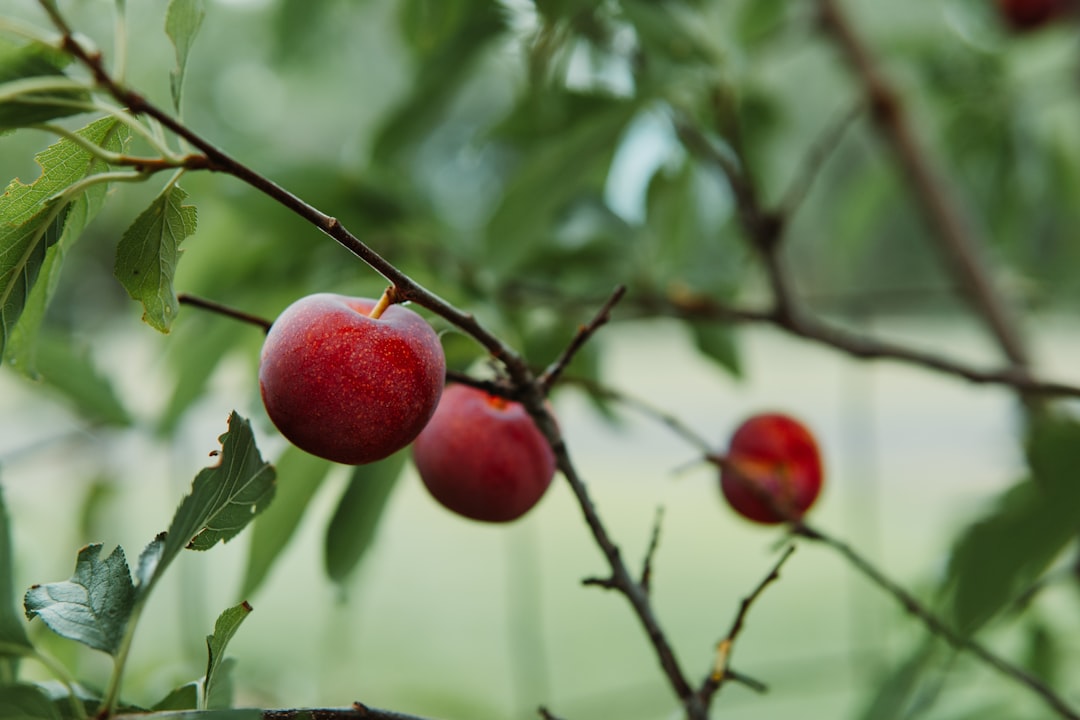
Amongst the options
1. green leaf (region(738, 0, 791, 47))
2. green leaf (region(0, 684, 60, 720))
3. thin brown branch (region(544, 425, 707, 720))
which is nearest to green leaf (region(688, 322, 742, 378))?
green leaf (region(738, 0, 791, 47))

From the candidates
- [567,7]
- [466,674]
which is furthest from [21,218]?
[466,674]

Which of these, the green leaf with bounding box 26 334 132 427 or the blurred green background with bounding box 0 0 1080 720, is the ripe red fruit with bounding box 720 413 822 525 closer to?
the blurred green background with bounding box 0 0 1080 720

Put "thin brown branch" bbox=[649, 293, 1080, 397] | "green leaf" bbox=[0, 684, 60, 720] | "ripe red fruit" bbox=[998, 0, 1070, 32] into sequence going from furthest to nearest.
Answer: "ripe red fruit" bbox=[998, 0, 1070, 32], "thin brown branch" bbox=[649, 293, 1080, 397], "green leaf" bbox=[0, 684, 60, 720]

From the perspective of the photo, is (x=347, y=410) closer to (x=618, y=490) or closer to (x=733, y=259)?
(x=733, y=259)

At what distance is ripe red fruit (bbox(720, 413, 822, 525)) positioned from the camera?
393 mm

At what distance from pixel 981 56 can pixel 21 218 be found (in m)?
0.76

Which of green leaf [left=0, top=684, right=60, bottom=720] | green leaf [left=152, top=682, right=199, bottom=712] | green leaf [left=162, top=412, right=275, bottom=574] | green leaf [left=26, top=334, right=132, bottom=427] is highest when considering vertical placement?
green leaf [left=162, top=412, right=275, bottom=574]

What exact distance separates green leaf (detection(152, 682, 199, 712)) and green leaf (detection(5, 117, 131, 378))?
8 centimetres

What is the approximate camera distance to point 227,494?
0.21 metres

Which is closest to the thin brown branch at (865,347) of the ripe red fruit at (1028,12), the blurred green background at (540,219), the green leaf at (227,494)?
the blurred green background at (540,219)

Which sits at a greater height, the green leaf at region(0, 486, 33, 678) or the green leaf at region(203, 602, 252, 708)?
the green leaf at region(203, 602, 252, 708)

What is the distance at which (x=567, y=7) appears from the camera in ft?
1.33

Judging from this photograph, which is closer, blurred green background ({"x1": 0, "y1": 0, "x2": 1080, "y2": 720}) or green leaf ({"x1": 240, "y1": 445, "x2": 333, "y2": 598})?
green leaf ({"x1": 240, "y1": 445, "x2": 333, "y2": 598})

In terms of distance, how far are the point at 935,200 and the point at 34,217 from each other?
57 cm
